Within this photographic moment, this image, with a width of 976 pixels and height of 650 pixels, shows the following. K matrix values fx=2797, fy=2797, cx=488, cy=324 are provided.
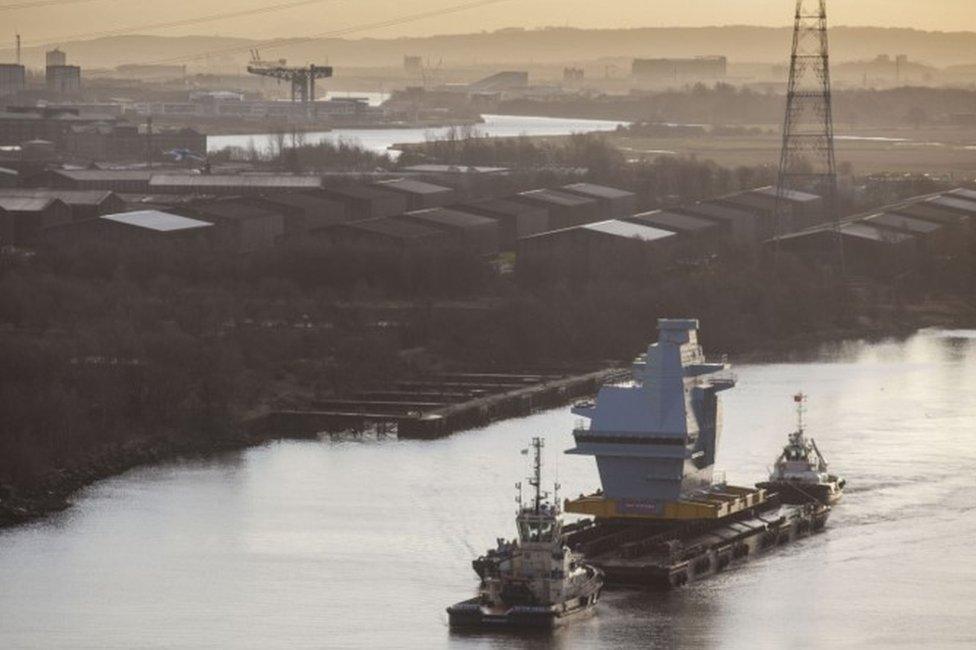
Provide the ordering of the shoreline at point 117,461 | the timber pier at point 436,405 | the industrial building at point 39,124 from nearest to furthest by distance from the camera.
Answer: the shoreline at point 117,461 < the timber pier at point 436,405 < the industrial building at point 39,124

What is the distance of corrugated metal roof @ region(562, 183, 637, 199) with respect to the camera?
43688 millimetres

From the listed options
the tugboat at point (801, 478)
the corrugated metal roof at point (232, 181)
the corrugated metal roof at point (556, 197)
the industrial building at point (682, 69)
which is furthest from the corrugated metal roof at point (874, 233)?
the industrial building at point (682, 69)

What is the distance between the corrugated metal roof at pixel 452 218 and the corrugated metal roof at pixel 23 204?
4.90 meters

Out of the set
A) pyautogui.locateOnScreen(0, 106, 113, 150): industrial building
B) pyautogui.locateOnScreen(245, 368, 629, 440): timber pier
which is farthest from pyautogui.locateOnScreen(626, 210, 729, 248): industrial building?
pyautogui.locateOnScreen(0, 106, 113, 150): industrial building

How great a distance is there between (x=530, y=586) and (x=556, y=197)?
26.4 meters

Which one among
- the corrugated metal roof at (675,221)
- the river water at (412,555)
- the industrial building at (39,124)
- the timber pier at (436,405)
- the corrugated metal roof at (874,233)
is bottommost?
the river water at (412,555)

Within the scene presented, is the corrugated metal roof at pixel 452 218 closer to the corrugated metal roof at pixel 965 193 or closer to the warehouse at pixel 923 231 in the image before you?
the warehouse at pixel 923 231

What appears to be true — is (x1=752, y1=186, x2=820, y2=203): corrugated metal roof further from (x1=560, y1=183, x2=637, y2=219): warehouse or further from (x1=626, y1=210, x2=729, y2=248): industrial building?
(x1=626, y1=210, x2=729, y2=248): industrial building

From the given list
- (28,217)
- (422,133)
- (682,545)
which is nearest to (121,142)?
(28,217)

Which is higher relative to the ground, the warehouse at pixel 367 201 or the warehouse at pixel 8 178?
the warehouse at pixel 8 178

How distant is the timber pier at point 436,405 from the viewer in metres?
23.8

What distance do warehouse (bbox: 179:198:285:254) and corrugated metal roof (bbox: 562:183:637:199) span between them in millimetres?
7125

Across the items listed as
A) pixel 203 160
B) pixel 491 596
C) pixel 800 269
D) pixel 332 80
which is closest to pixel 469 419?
pixel 491 596

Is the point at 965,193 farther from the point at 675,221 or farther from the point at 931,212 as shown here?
the point at 675,221
